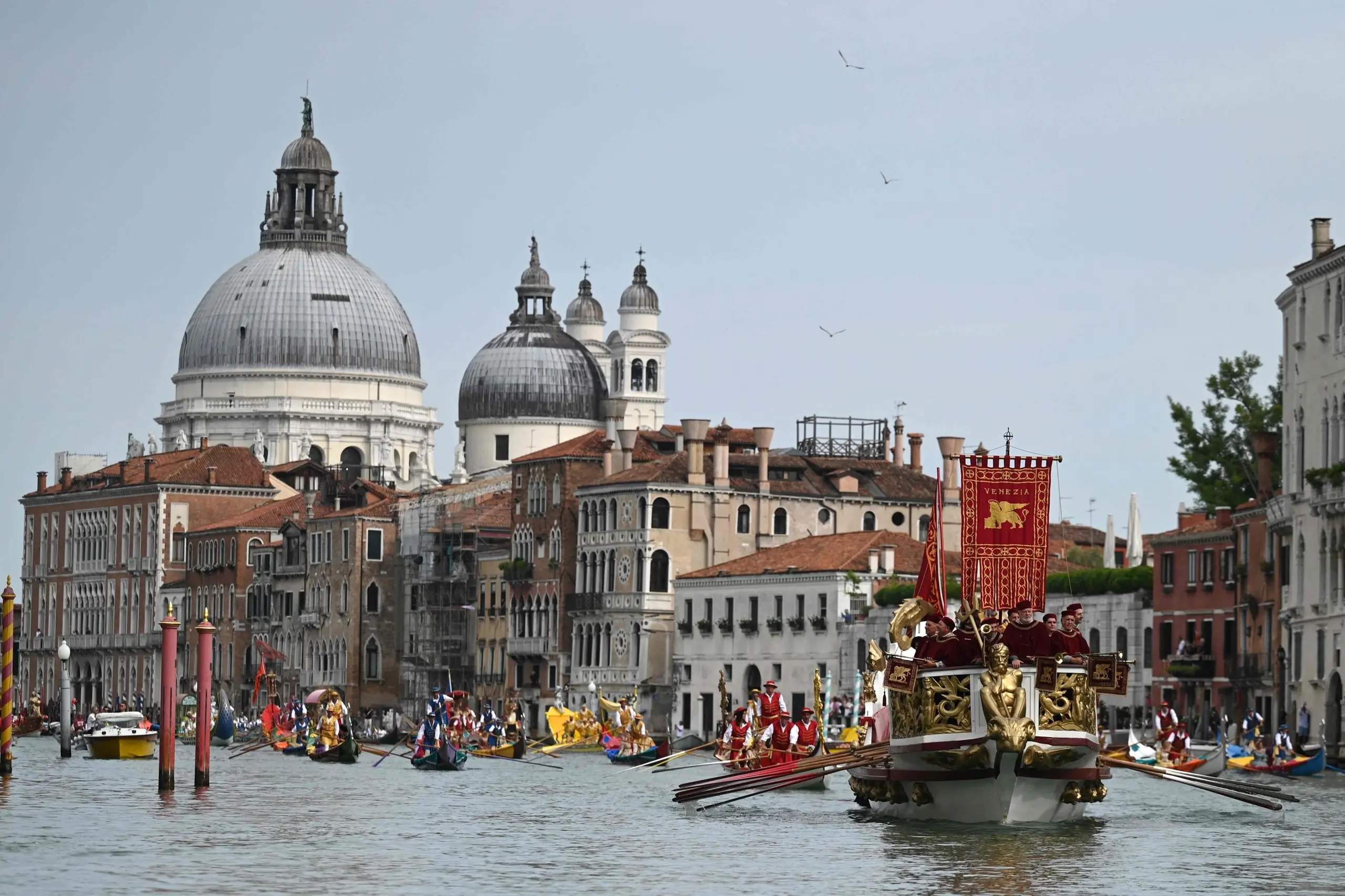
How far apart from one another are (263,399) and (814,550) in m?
59.6

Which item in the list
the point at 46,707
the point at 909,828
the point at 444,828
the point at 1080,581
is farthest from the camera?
the point at 46,707

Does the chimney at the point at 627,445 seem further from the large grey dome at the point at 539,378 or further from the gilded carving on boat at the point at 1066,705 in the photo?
the gilded carving on boat at the point at 1066,705

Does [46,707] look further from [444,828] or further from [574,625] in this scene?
[444,828]

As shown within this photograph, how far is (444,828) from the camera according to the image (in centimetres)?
4234

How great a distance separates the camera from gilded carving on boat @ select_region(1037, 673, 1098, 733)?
3697 centimetres

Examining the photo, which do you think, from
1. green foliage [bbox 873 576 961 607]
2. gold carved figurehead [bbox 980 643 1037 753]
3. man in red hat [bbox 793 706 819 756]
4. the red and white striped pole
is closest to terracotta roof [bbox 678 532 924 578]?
green foliage [bbox 873 576 961 607]

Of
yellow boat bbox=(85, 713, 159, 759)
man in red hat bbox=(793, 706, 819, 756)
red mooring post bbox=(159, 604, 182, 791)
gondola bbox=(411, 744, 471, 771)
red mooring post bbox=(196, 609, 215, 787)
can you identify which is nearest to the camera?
man in red hat bbox=(793, 706, 819, 756)

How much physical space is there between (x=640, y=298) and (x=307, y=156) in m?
23.2

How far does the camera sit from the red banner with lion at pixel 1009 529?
38469 millimetres

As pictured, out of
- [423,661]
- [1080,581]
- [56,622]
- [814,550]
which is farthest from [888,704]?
[56,622]

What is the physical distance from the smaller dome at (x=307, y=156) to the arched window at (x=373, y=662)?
4280 centimetres

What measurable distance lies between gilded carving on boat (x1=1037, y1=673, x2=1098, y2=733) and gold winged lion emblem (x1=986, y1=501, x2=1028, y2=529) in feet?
7.74

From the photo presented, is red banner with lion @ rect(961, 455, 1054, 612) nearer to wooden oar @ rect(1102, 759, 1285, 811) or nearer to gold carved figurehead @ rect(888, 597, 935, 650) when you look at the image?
gold carved figurehead @ rect(888, 597, 935, 650)

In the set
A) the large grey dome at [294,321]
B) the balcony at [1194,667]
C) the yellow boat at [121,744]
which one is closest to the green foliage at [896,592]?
the balcony at [1194,667]
